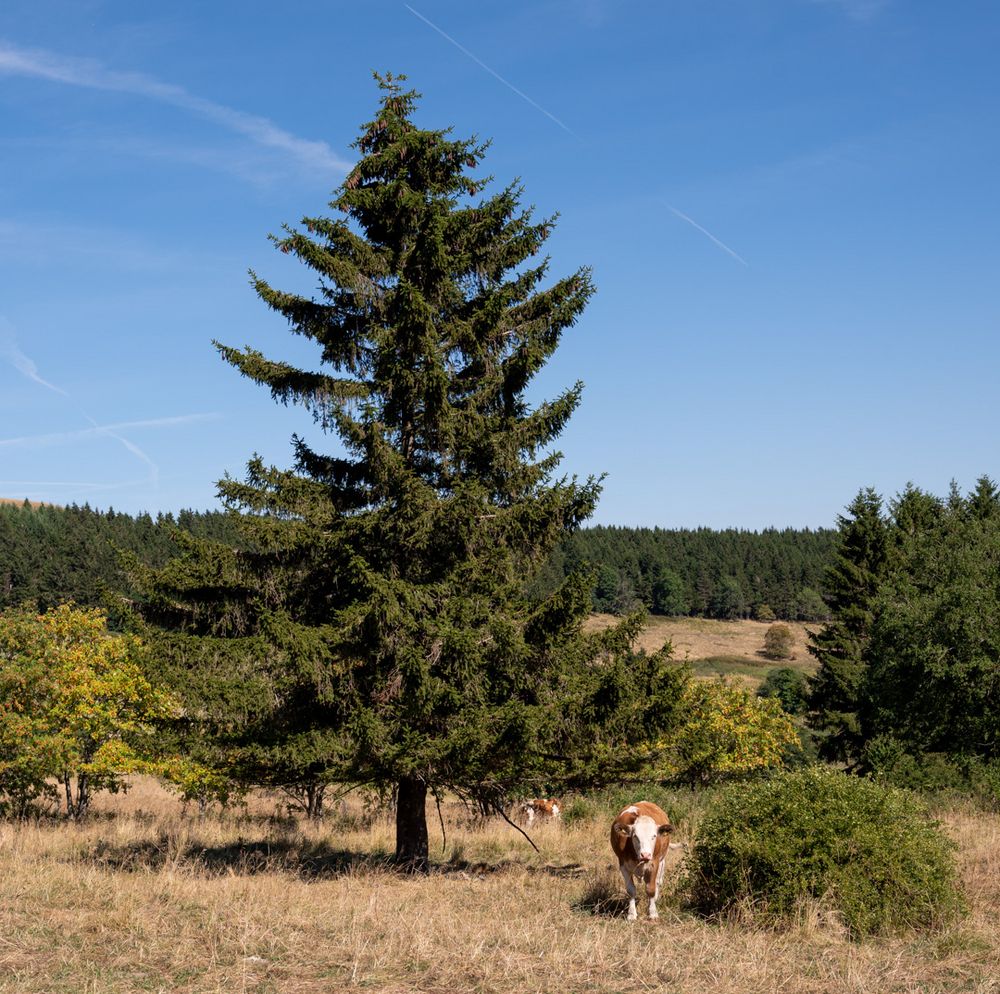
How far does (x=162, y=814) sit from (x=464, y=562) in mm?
15848

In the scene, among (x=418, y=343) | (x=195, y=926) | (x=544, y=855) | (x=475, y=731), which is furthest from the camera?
(x=544, y=855)

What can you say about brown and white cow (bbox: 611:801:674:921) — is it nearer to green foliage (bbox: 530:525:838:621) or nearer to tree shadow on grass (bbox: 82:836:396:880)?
tree shadow on grass (bbox: 82:836:396:880)

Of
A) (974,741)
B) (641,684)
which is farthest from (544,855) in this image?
(974,741)

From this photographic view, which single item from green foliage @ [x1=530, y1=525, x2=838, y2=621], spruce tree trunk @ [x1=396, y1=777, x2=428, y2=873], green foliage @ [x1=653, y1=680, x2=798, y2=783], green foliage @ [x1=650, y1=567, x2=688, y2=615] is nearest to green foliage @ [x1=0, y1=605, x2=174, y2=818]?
spruce tree trunk @ [x1=396, y1=777, x2=428, y2=873]

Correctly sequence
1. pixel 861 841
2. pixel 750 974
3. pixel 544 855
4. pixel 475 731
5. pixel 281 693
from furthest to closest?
pixel 544 855 < pixel 281 693 < pixel 475 731 < pixel 861 841 < pixel 750 974

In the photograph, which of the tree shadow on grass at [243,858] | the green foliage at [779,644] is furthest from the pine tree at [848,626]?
the green foliage at [779,644]

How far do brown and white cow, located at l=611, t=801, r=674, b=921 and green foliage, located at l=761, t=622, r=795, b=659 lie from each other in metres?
108

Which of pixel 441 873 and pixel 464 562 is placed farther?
pixel 441 873

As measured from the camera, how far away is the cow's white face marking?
11156mm

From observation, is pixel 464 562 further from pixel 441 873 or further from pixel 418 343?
pixel 441 873

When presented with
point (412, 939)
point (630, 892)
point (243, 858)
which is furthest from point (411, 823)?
point (412, 939)

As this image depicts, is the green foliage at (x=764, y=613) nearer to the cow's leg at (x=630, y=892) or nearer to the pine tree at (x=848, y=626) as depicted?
the pine tree at (x=848, y=626)

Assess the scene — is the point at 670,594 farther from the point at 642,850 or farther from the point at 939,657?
the point at 642,850

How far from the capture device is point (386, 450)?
44.3 feet
